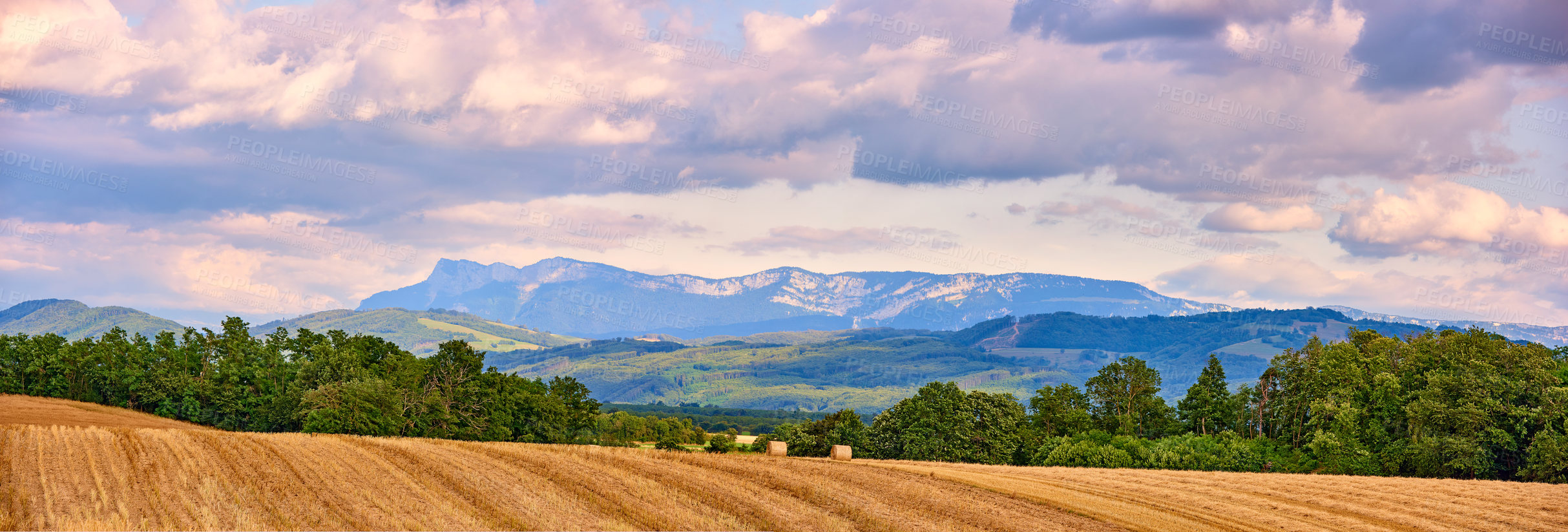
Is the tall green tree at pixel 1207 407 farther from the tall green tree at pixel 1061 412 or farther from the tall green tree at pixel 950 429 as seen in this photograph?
the tall green tree at pixel 950 429

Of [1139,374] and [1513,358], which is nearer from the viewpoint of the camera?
[1513,358]

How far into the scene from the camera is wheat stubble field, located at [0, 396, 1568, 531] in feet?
101

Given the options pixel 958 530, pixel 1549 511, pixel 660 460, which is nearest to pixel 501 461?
pixel 660 460

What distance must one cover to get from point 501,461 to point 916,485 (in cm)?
2042

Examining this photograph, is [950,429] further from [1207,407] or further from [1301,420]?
[1301,420]

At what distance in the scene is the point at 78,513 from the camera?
28.2 meters

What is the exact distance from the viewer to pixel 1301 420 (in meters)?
89.2

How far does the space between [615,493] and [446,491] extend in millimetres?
6459

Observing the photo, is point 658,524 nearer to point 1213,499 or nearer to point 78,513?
point 78,513

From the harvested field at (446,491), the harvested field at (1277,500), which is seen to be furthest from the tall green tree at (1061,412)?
the harvested field at (446,491)

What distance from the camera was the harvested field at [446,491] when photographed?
2980cm

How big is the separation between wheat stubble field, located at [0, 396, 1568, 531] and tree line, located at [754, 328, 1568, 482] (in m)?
18.0

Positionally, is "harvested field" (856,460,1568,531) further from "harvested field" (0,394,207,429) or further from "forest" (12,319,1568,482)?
"harvested field" (0,394,207,429)

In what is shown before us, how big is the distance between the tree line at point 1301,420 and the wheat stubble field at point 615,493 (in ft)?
59.0
